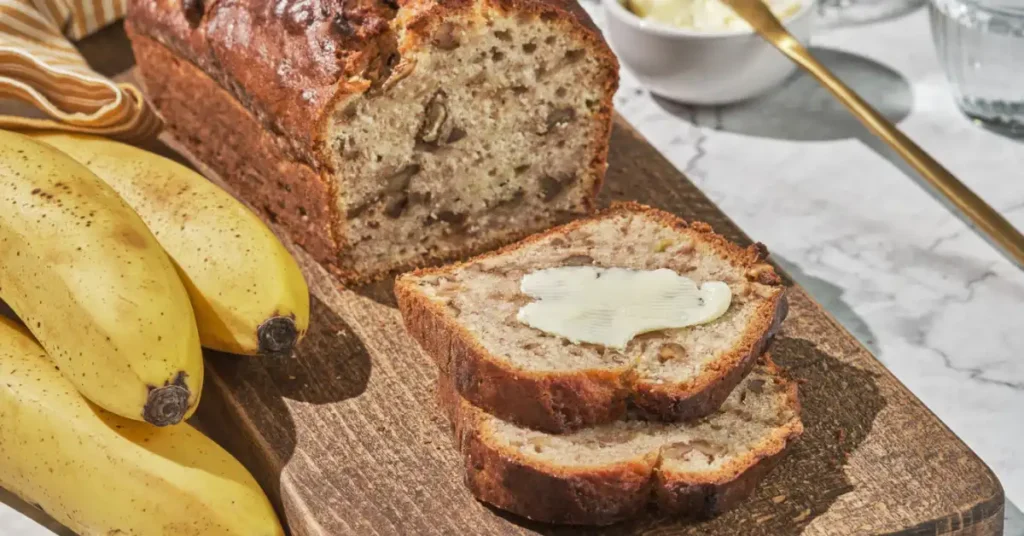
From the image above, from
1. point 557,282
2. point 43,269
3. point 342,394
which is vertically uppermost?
point 43,269

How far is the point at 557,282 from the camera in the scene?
296 cm

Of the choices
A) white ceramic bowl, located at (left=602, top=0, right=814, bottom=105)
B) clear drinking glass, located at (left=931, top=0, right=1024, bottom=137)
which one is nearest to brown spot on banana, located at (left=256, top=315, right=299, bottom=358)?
white ceramic bowl, located at (left=602, top=0, right=814, bottom=105)

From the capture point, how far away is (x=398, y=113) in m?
3.22

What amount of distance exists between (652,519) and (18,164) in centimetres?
171

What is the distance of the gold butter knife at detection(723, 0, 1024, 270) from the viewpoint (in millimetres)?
3330

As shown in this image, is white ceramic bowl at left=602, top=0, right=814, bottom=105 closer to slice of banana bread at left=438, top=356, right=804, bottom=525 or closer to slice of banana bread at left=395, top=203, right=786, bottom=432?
slice of banana bread at left=395, top=203, right=786, bottom=432

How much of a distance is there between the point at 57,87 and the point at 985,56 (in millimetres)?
3052

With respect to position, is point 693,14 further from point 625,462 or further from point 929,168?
point 625,462

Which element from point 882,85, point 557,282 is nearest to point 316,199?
point 557,282

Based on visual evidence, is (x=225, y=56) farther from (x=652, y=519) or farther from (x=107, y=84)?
(x=652, y=519)

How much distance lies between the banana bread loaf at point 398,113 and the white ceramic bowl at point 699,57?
67cm

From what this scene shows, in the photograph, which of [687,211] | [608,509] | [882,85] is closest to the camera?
[608,509]

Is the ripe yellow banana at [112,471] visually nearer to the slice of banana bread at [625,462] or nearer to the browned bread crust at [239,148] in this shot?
the slice of banana bread at [625,462]

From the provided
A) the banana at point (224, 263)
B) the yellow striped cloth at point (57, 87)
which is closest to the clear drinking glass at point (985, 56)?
the banana at point (224, 263)
